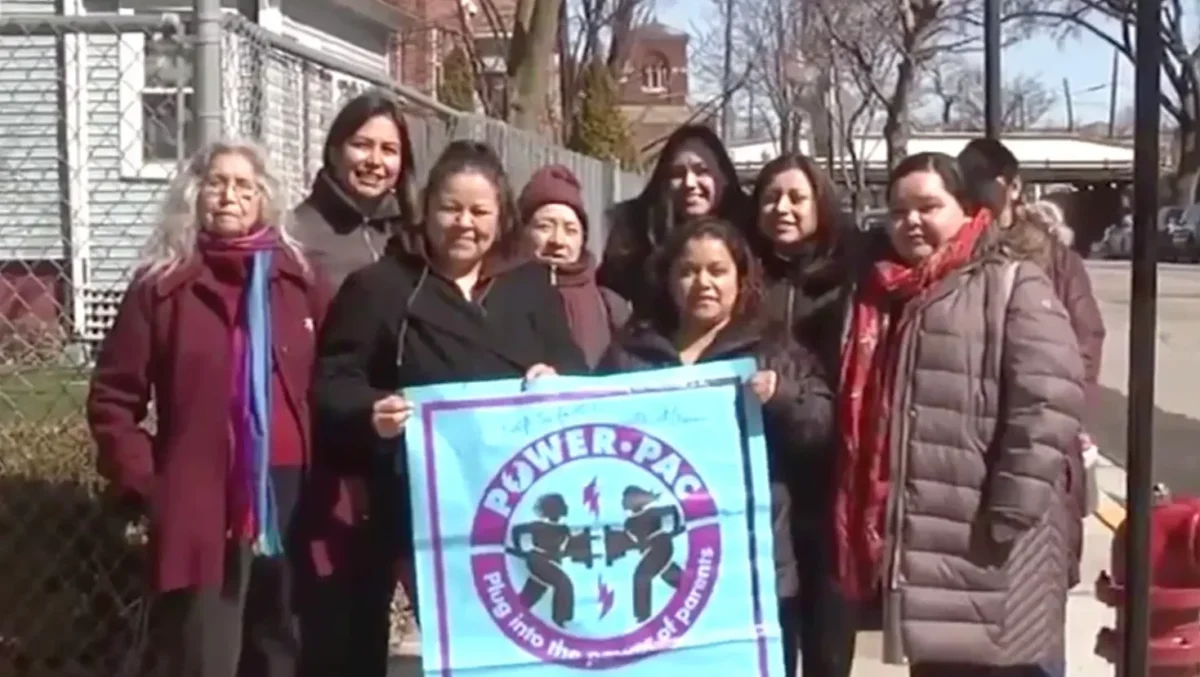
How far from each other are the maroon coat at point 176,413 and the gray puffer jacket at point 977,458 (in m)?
1.68

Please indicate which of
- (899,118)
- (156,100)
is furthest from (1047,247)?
(899,118)

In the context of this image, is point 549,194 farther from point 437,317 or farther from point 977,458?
point 977,458

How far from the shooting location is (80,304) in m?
6.95

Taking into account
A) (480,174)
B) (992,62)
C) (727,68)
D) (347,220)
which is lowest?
(347,220)

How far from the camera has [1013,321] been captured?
4.65 meters

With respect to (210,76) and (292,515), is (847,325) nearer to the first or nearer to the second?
(292,515)

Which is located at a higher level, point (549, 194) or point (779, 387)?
point (549, 194)

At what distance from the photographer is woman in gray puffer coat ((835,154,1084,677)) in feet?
15.2

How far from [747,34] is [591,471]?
48790 millimetres

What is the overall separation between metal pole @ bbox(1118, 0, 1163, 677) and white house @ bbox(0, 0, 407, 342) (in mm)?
2618

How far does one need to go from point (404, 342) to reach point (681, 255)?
74 centimetres

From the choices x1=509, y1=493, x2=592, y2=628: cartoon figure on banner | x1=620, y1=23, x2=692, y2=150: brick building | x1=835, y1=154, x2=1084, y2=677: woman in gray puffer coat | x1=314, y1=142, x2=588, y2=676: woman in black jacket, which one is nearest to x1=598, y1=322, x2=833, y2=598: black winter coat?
x1=835, y1=154, x2=1084, y2=677: woman in gray puffer coat

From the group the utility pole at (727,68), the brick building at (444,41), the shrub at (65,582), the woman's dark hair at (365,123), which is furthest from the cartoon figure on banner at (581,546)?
the utility pole at (727,68)

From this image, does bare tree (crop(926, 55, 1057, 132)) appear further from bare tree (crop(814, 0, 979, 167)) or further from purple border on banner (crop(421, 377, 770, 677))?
purple border on banner (crop(421, 377, 770, 677))
